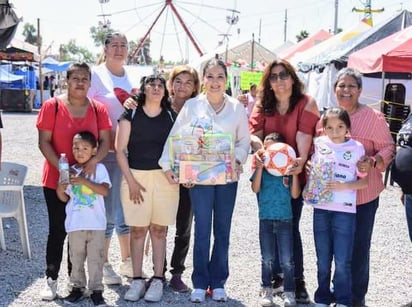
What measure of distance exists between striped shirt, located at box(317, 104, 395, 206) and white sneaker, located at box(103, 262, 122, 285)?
6.86 ft

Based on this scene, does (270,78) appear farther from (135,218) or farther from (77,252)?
(77,252)

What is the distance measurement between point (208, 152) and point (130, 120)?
0.65 metres

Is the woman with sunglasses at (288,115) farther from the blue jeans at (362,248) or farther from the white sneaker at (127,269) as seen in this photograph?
the white sneaker at (127,269)

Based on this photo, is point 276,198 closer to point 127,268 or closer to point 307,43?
point 127,268

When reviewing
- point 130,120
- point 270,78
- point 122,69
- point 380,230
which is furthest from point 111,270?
A: point 380,230

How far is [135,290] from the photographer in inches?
179

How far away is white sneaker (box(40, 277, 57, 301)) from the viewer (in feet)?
14.6

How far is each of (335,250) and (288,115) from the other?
1025 millimetres

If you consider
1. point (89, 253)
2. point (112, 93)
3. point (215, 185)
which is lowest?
point (89, 253)

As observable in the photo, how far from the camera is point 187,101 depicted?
4457mm

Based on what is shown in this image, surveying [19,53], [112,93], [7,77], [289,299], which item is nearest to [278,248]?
[289,299]

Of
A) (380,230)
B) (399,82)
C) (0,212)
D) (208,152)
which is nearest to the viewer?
(208,152)

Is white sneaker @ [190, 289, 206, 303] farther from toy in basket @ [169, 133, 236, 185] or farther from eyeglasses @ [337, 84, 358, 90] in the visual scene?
eyeglasses @ [337, 84, 358, 90]

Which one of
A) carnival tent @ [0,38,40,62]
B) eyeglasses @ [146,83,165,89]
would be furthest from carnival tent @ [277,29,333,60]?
eyeglasses @ [146,83,165,89]
